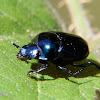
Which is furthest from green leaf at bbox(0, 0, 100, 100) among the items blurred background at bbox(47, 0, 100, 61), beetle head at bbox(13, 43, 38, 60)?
blurred background at bbox(47, 0, 100, 61)

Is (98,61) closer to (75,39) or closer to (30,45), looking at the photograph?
(75,39)

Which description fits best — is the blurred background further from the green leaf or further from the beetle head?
the beetle head

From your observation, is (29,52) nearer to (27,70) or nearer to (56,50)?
(27,70)

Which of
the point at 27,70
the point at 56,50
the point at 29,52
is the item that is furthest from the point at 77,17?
the point at 27,70

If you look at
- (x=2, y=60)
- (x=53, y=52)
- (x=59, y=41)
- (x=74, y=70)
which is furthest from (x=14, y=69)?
(x=74, y=70)

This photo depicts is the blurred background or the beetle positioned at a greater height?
the blurred background

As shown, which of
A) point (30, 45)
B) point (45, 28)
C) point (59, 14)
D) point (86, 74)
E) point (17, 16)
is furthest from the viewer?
point (59, 14)
